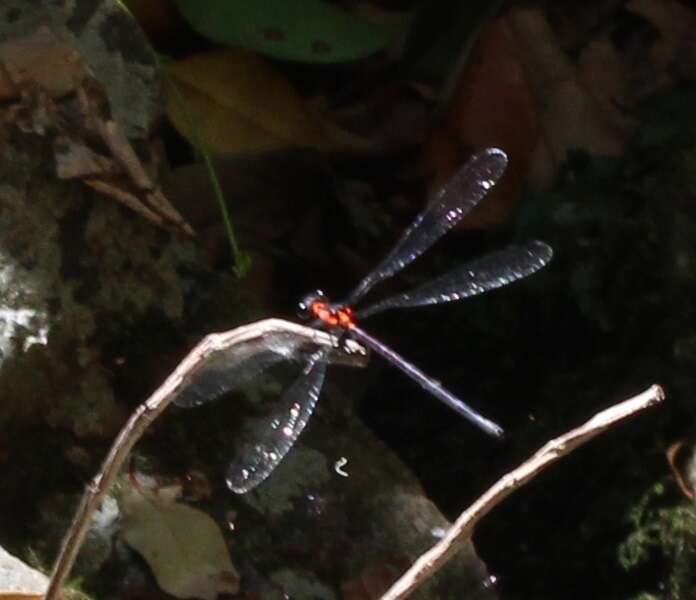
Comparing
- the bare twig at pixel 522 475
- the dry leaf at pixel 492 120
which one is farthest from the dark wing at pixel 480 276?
the bare twig at pixel 522 475

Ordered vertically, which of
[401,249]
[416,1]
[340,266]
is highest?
[416,1]

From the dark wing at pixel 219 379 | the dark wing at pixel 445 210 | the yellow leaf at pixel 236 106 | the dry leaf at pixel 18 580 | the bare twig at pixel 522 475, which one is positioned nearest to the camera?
the bare twig at pixel 522 475

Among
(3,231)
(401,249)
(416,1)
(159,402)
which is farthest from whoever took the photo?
(416,1)

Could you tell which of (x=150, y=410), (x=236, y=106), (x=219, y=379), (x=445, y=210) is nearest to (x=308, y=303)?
(x=445, y=210)

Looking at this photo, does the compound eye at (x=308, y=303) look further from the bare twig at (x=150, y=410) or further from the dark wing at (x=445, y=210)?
the bare twig at (x=150, y=410)

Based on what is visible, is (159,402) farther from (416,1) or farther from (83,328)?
(416,1)

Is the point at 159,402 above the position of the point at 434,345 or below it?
above

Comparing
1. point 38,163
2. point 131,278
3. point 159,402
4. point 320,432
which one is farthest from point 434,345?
point 159,402

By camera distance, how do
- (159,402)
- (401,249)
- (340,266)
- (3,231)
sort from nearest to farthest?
(159,402) < (3,231) < (401,249) < (340,266)
